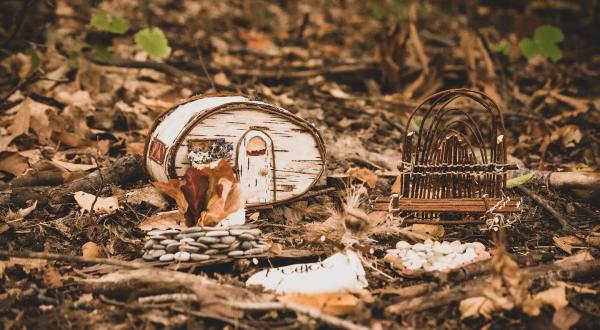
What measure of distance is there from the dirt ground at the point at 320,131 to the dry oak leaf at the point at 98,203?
5 centimetres

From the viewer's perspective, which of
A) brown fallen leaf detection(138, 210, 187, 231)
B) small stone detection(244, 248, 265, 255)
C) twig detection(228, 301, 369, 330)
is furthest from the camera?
brown fallen leaf detection(138, 210, 187, 231)

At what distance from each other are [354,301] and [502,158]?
4.30 ft

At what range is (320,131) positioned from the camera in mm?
3781

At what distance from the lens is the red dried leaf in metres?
2.81

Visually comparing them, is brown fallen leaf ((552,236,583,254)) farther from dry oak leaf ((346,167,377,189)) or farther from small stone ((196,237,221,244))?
small stone ((196,237,221,244))

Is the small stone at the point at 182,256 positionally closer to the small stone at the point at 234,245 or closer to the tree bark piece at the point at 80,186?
the small stone at the point at 234,245

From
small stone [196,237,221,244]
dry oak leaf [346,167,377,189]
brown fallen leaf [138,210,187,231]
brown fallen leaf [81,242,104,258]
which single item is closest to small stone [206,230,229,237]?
small stone [196,237,221,244]

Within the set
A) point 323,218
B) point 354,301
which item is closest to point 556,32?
point 323,218

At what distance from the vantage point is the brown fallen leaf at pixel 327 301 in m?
2.27

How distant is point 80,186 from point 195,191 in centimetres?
89

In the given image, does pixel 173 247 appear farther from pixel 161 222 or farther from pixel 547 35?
pixel 547 35

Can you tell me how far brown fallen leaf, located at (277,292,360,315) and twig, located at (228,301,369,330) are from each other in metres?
0.07

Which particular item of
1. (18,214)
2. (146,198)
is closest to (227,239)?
(146,198)

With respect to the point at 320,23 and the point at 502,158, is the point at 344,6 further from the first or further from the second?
the point at 502,158
